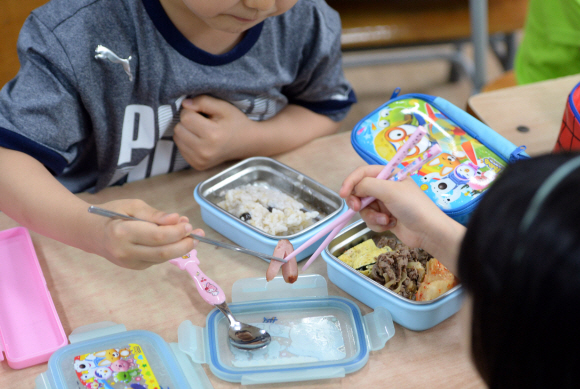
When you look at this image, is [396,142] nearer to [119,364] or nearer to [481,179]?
[481,179]

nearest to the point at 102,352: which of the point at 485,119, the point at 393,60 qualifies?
the point at 485,119

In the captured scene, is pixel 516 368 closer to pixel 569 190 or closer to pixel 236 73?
pixel 569 190

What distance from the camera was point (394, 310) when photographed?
69 cm

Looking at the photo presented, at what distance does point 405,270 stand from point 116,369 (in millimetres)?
382

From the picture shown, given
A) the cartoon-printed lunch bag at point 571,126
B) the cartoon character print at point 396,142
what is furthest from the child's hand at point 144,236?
the cartoon-printed lunch bag at point 571,126

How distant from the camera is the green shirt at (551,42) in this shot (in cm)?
130

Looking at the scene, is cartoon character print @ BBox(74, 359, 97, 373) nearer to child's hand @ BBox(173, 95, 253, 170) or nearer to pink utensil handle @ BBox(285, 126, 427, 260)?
pink utensil handle @ BBox(285, 126, 427, 260)

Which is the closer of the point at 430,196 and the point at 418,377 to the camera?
the point at 418,377

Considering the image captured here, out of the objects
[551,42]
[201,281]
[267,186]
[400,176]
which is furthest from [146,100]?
[551,42]

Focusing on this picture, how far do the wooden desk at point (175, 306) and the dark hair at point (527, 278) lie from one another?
248mm

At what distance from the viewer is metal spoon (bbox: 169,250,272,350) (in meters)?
0.66

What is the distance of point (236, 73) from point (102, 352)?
0.55 meters

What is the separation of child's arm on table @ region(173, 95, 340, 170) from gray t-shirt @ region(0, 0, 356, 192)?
2cm

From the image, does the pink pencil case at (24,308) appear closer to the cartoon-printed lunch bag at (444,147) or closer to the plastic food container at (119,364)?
the plastic food container at (119,364)
